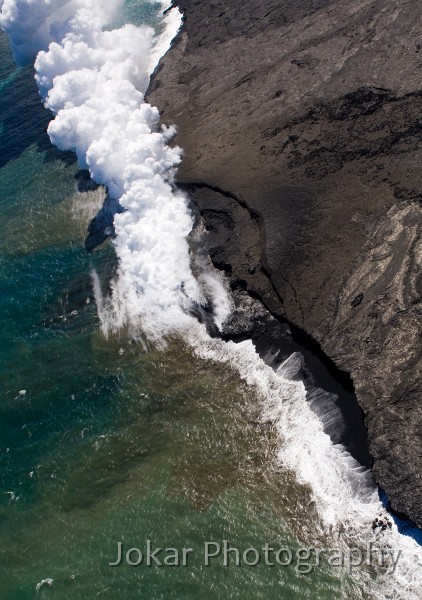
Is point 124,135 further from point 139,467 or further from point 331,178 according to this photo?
point 139,467

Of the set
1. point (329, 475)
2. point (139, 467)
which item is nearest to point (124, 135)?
point (139, 467)

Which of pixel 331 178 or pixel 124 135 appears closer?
pixel 331 178

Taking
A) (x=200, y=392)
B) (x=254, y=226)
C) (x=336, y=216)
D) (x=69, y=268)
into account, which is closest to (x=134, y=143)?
(x=69, y=268)

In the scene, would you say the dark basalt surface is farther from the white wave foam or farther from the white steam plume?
the white steam plume

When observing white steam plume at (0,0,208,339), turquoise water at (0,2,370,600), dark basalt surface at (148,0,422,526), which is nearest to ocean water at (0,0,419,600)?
turquoise water at (0,2,370,600)

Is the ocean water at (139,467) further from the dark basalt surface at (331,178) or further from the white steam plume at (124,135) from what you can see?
the dark basalt surface at (331,178)

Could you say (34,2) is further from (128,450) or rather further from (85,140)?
(128,450)

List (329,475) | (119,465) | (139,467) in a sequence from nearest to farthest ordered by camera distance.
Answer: (329,475), (139,467), (119,465)
